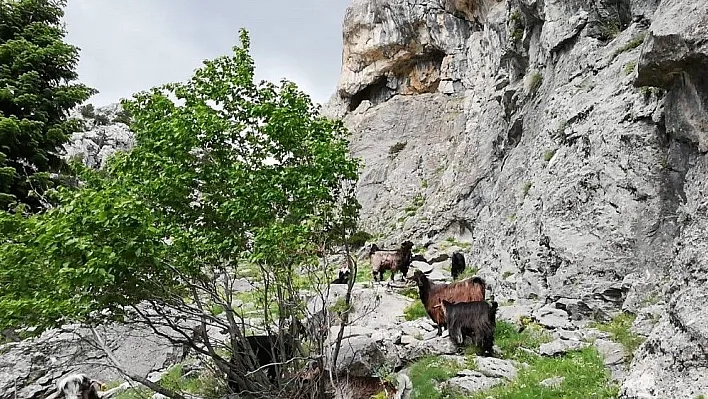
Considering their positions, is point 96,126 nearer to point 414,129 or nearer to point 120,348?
point 414,129

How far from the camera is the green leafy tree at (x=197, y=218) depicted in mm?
6918

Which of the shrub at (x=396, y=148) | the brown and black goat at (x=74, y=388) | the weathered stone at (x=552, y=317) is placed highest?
the shrub at (x=396, y=148)

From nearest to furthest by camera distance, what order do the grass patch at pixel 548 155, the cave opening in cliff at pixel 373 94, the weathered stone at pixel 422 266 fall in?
the grass patch at pixel 548 155, the weathered stone at pixel 422 266, the cave opening in cliff at pixel 373 94

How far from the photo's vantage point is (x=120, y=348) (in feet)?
43.1

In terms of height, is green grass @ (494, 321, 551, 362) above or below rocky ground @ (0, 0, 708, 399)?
below

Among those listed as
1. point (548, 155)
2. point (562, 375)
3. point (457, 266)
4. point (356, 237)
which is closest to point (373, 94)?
point (457, 266)

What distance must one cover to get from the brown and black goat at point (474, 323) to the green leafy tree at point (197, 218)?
2622mm

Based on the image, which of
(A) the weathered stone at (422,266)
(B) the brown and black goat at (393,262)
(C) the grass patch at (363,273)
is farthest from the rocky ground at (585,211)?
(C) the grass patch at (363,273)

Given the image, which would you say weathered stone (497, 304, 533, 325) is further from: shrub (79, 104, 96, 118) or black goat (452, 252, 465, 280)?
shrub (79, 104, 96, 118)

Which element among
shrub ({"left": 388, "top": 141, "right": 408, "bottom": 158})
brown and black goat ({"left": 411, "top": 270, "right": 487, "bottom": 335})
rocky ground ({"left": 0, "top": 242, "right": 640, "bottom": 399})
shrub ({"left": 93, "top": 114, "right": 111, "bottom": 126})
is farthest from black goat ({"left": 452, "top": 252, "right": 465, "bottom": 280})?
shrub ({"left": 93, "top": 114, "right": 111, "bottom": 126})

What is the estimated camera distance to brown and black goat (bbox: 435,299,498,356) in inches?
371

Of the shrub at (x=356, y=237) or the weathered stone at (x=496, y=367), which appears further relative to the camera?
the shrub at (x=356, y=237)

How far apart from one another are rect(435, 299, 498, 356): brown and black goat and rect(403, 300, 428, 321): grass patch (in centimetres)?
308

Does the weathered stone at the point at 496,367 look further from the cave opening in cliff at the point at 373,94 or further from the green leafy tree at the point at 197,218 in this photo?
the cave opening in cliff at the point at 373,94
